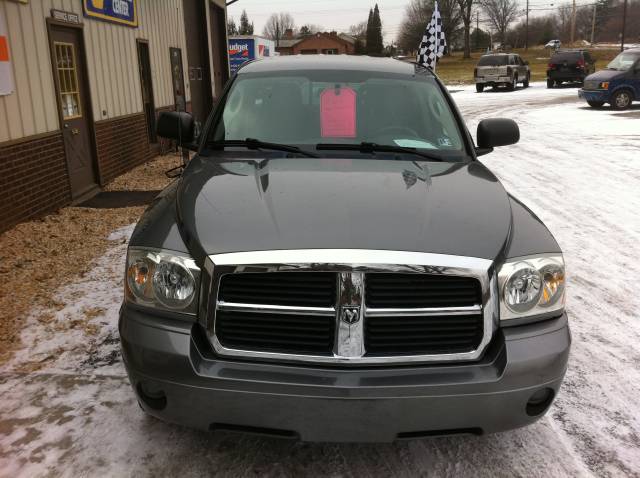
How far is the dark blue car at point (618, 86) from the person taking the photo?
64.4 ft

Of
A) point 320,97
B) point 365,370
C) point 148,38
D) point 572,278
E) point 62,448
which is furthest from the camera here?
point 148,38

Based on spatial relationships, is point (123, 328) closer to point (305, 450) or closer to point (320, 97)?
point (305, 450)

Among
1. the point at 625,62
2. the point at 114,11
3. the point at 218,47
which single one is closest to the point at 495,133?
the point at 114,11

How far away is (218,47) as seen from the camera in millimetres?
21328

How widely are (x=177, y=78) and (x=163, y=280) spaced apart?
13.1 meters

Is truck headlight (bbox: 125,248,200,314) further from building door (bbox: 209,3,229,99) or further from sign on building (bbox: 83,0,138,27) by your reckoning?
building door (bbox: 209,3,229,99)

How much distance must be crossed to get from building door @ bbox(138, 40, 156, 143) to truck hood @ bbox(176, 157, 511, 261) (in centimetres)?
941

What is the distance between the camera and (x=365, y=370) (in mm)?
2299

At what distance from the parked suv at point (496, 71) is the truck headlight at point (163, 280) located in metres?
29.8

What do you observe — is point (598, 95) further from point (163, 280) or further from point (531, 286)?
point (163, 280)

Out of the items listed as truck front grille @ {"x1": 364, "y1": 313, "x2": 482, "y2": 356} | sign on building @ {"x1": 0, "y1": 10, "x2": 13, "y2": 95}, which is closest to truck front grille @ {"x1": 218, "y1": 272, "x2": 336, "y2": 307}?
truck front grille @ {"x1": 364, "y1": 313, "x2": 482, "y2": 356}

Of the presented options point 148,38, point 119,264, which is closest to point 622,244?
point 119,264

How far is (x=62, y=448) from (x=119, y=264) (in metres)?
2.87

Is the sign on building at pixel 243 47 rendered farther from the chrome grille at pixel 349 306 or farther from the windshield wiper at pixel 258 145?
the chrome grille at pixel 349 306
